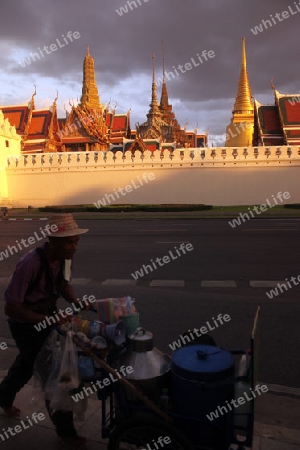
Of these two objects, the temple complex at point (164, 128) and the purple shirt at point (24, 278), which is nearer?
the purple shirt at point (24, 278)

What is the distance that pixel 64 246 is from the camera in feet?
9.25

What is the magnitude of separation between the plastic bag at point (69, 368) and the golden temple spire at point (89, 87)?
136 feet

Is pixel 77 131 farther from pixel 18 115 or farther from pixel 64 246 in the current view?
pixel 64 246

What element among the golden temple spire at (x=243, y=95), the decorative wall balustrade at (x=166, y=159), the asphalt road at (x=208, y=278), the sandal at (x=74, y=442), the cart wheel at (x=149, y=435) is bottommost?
the asphalt road at (x=208, y=278)

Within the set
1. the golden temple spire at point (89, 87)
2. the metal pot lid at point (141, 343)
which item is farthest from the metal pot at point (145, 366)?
the golden temple spire at point (89, 87)

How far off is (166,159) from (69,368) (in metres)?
26.2

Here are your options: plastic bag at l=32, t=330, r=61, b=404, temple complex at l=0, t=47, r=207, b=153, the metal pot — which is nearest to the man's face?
plastic bag at l=32, t=330, r=61, b=404

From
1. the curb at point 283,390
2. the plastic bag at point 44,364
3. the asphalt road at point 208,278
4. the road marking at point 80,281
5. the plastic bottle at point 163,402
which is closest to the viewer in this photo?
the plastic bottle at point 163,402

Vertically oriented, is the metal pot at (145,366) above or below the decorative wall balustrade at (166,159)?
below

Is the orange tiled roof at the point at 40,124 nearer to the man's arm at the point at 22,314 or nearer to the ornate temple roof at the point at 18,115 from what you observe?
the ornate temple roof at the point at 18,115

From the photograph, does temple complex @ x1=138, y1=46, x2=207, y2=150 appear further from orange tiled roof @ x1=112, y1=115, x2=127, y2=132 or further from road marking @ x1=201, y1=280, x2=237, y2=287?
road marking @ x1=201, y1=280, x2=237, y2=287

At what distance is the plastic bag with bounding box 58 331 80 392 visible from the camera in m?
2.58

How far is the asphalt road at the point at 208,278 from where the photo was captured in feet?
15.9

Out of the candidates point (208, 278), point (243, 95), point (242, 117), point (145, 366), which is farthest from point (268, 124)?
point (145, 366)
